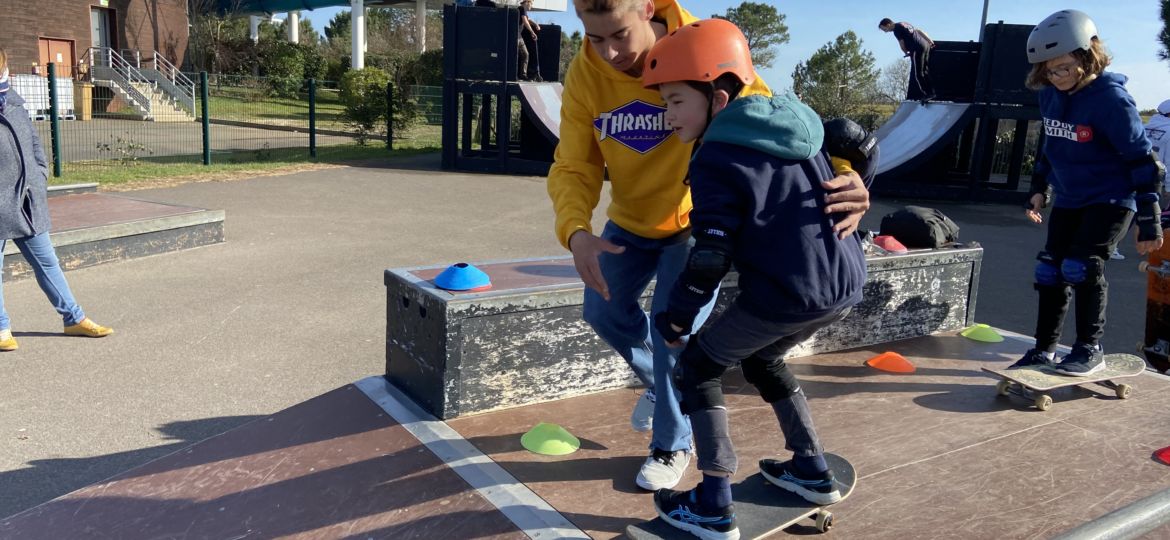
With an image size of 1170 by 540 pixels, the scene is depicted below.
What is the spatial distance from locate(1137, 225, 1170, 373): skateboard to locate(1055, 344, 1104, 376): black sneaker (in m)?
1.32

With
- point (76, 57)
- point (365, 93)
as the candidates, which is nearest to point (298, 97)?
point (76, 57)

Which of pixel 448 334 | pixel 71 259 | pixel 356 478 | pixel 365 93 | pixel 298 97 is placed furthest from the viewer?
pixel 298 97

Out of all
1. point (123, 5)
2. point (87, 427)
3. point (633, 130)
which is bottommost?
point (87, 427)

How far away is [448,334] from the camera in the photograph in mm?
3336

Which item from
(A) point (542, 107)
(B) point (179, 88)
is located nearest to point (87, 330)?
(A) point (542, 107)

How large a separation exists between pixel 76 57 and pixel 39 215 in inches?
1206

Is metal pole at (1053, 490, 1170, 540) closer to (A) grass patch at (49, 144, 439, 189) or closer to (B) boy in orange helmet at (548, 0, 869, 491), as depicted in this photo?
(B) boy in orange helmet at (548, 0, 869, 491)

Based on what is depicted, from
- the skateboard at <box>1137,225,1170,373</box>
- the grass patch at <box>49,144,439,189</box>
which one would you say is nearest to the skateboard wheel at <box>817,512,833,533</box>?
the skateboard at <box>1137,225,1170,373</box>

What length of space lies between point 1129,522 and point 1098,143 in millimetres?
2120

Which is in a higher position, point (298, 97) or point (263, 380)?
point (298, 97)

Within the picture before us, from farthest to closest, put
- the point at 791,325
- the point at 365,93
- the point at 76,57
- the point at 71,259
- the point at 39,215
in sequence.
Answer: the point at 76,57 → the point at 365,93 → the point at 71,259 → the point at 39,215 → the point at 791,325

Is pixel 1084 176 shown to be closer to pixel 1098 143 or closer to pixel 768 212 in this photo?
pixel 1098 143

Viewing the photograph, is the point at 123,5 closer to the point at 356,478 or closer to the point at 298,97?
the point at 298,97

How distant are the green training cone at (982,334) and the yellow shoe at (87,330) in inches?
226
